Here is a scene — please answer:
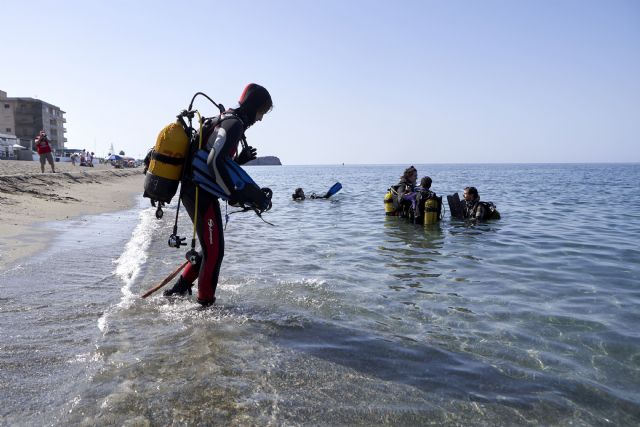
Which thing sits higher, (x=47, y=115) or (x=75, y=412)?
(x=47, y=115)

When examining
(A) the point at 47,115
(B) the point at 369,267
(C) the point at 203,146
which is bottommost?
(B) the point at 369,267

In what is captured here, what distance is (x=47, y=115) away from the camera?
81.5 meters

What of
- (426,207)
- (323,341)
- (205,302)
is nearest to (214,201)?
(205,302)

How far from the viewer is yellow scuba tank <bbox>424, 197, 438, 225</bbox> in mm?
12211

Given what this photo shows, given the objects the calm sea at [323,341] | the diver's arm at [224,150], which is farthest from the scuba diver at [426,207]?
the diver's arm at [224,150]

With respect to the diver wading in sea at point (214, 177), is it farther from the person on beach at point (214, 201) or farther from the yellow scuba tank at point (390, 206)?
the yellow scuba tank at point (390, 206)

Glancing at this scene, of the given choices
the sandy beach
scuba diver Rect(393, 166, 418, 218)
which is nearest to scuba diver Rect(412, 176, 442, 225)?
scuba diver Rect(393, 166, 418, 218)

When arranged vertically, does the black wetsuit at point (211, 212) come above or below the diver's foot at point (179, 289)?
above

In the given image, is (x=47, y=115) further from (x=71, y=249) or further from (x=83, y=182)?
(x=71, y=249)

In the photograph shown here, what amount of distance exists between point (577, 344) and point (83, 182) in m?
21.3

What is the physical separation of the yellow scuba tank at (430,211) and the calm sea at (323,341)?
413cm

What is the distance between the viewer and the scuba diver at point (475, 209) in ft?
41.7

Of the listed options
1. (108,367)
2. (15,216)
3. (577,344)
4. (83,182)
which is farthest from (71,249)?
(83,182)

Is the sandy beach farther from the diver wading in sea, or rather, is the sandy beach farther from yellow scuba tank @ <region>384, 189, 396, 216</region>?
yellow scuba tank @ <region>384, 189, 396, 216</region>
